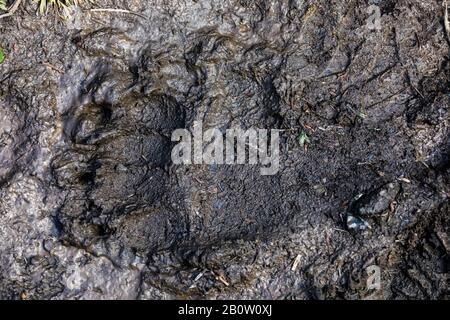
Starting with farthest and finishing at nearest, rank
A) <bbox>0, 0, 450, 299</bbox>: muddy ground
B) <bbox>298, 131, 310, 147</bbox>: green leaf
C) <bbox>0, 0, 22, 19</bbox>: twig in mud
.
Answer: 1. <bbox>0, 0, 22, 19</bbox>: twig in mud
2. <bbox>298, 131, 310, 147</bbox>: green leaf
3. <bbox>0, 0, 450, 299</bbox>: muddy ground

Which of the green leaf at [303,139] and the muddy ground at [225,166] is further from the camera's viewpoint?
the green leaf at [303,139]

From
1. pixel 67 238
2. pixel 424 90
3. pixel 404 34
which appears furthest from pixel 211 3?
pixel 67 238

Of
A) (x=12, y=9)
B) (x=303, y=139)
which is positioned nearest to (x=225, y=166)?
(x=303, y=139)

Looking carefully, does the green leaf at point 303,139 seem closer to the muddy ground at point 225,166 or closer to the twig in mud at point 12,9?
the muddy ground at point 225,166

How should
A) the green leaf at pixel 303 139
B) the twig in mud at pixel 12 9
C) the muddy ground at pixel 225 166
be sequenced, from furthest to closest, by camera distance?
1. the twig in mud at pixel 12 9
2. the green leaf at pixel 303 139
3. the muddy ground at pixel 225 166

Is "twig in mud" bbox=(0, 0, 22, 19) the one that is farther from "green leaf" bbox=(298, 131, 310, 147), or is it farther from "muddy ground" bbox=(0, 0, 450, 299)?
"green leaf" bbox=(298, 131, 310, 147)

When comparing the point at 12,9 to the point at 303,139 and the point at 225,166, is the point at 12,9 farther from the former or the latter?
the point at 303,139

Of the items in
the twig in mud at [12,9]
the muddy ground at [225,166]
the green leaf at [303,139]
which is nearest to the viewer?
the muddy ground at [225,166]

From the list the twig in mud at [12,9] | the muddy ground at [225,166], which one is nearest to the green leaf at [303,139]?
the muddy ground at [225,166]

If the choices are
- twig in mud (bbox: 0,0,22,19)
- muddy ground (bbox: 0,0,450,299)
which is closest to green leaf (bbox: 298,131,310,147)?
muddy ground (bbox: 0,0,450,299)
